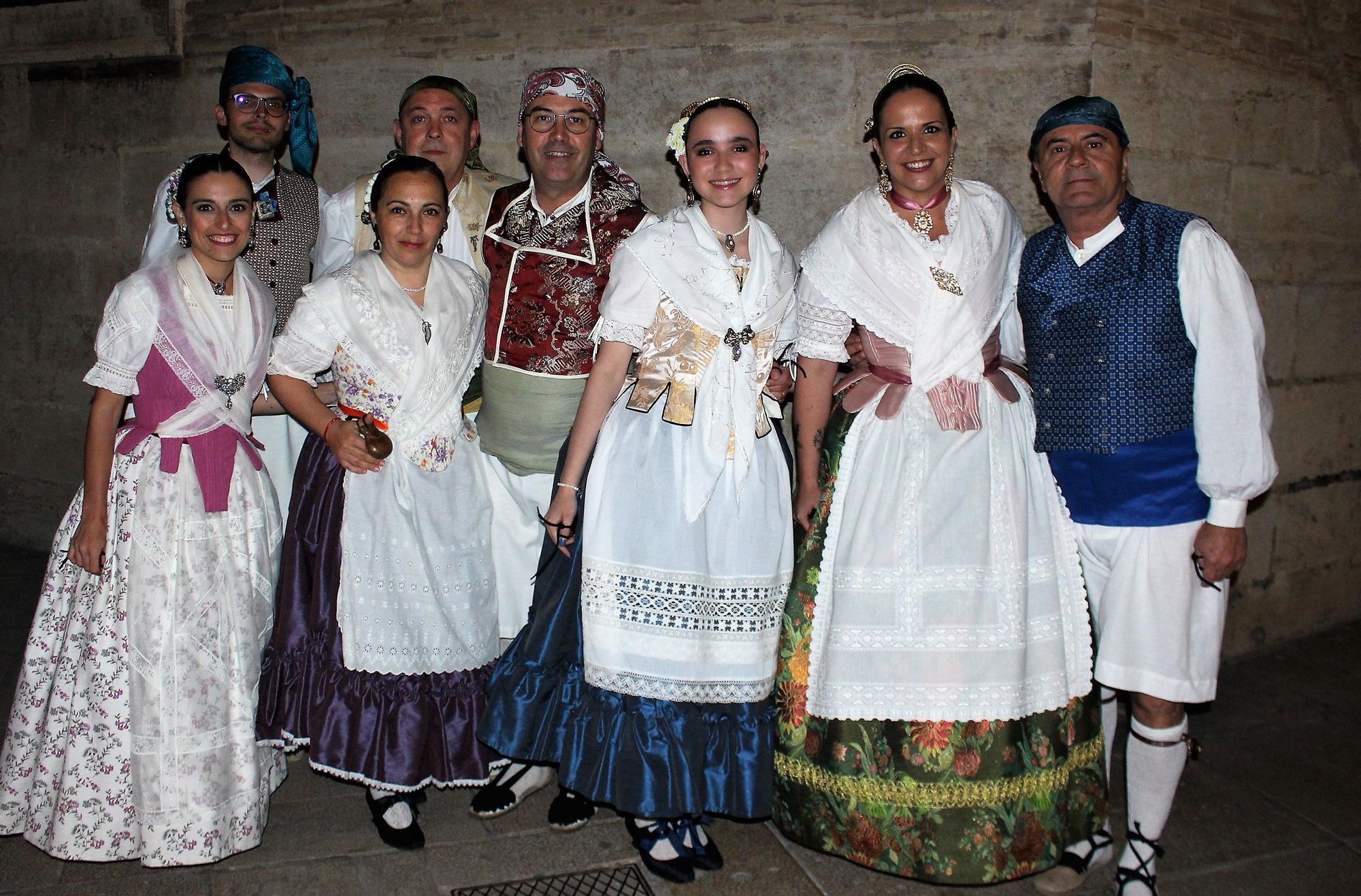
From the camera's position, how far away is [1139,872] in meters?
2.90

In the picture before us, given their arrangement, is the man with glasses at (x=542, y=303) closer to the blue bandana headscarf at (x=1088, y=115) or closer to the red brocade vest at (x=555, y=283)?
the red brocade vest at (x=555, y=283)

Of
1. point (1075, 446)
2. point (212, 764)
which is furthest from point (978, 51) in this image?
point (212, 764)

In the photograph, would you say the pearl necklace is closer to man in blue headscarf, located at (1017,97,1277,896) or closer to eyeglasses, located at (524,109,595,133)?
eyeglasses, located at (524,109,595,133)

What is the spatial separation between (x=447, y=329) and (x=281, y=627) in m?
0.98

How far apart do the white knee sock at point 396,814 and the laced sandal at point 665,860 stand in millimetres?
673

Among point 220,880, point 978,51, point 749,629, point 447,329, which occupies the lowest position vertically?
point 220,880

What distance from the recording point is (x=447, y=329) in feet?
9.90

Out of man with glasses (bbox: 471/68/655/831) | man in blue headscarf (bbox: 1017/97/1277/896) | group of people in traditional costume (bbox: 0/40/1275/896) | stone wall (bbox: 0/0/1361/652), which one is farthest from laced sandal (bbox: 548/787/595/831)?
stone wall (bbox: 0/0/1361/652)

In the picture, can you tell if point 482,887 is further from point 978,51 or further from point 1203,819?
point 978,51

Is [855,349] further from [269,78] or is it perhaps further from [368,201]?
[269,78]

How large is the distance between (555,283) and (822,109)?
5.25 ft

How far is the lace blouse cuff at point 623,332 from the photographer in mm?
2805

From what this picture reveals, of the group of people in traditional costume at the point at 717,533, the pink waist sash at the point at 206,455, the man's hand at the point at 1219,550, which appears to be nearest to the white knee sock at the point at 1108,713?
the group of people in traditional costume at the point at 717,533

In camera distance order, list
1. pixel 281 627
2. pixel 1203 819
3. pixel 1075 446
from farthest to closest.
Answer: pixel 1203 819 → pixel 281 627 → pixel 1075 446
